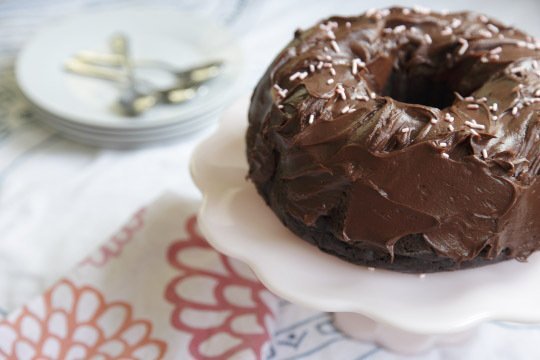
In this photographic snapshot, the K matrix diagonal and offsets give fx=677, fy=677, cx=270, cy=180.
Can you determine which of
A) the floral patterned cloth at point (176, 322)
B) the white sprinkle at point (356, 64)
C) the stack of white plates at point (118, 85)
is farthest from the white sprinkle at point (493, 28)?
the stack of white plates at point (118, 85)

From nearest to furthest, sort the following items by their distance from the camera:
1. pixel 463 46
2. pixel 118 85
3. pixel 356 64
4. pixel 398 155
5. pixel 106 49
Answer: pixel 398 155 → pixel 356 64 → pixel 463 46 → pixel 118 85 → pixel 106 49

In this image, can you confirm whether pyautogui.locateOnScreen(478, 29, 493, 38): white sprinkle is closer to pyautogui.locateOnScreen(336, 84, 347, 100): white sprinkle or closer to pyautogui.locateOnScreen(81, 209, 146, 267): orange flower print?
pyautogui.locateOnScreen(336, 84, 347, 100): white sprinkle

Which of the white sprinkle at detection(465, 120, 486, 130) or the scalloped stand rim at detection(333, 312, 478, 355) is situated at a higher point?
the white sprinkle at detection(465, 120, 486, 130)

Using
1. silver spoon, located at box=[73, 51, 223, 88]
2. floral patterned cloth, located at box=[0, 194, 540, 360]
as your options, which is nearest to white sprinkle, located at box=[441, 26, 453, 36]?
floral patterned cloth, located at box=[0, 194, 540, 360]

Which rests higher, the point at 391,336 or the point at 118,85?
the point at 118,85

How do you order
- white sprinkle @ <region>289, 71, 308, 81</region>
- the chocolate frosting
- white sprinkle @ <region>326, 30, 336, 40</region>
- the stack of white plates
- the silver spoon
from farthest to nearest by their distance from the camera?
the silver spoon → the stack of white plates → white sprinkle @ <region>326, 30, 336, 40</region> → white sprinkle @ <region>289, 71, 308, 81</region> → the chocolate frosting

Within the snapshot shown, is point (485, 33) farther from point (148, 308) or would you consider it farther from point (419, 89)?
point (148, 308)

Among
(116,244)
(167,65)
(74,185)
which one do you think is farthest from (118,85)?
(116,244)
